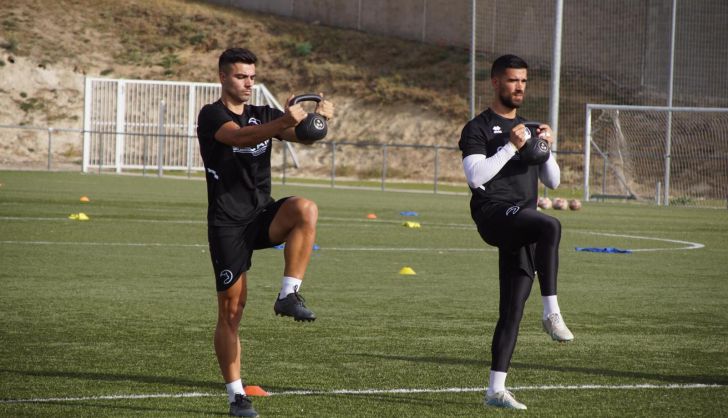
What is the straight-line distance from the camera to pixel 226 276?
7672mm

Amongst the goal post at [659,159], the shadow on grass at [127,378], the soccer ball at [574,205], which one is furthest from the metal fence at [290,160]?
the shadow on grass at [127,378]

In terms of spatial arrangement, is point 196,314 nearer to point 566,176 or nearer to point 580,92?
point 566,176

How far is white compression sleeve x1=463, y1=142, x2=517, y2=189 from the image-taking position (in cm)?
793

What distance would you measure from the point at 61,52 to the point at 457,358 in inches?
2222

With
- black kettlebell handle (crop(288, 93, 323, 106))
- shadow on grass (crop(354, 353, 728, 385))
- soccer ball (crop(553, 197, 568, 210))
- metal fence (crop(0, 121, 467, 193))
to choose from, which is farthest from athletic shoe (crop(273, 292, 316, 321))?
metal fence (crop(0, 121, 467, 193))

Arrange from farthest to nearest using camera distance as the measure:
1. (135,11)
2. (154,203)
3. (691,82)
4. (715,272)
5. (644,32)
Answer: (135,11), (644,32), (691,82), (154,203), (715,272)

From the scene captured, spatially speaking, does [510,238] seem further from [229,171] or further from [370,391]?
[229,171]

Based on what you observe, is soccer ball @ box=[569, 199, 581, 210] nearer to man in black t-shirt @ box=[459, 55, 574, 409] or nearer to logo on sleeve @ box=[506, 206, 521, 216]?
man in black t-shirt @ box=[459, 55, 574, 409]

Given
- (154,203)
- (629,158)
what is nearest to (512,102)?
(154,203)

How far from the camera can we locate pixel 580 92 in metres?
53.9

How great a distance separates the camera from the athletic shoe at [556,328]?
305 inches

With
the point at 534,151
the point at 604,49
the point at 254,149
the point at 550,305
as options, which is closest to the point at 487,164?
the point at 534,151

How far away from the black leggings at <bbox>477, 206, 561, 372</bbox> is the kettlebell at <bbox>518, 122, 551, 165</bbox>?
0.99 ft

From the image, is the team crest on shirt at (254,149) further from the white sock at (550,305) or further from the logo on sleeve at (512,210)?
the white sock at (550,305)
